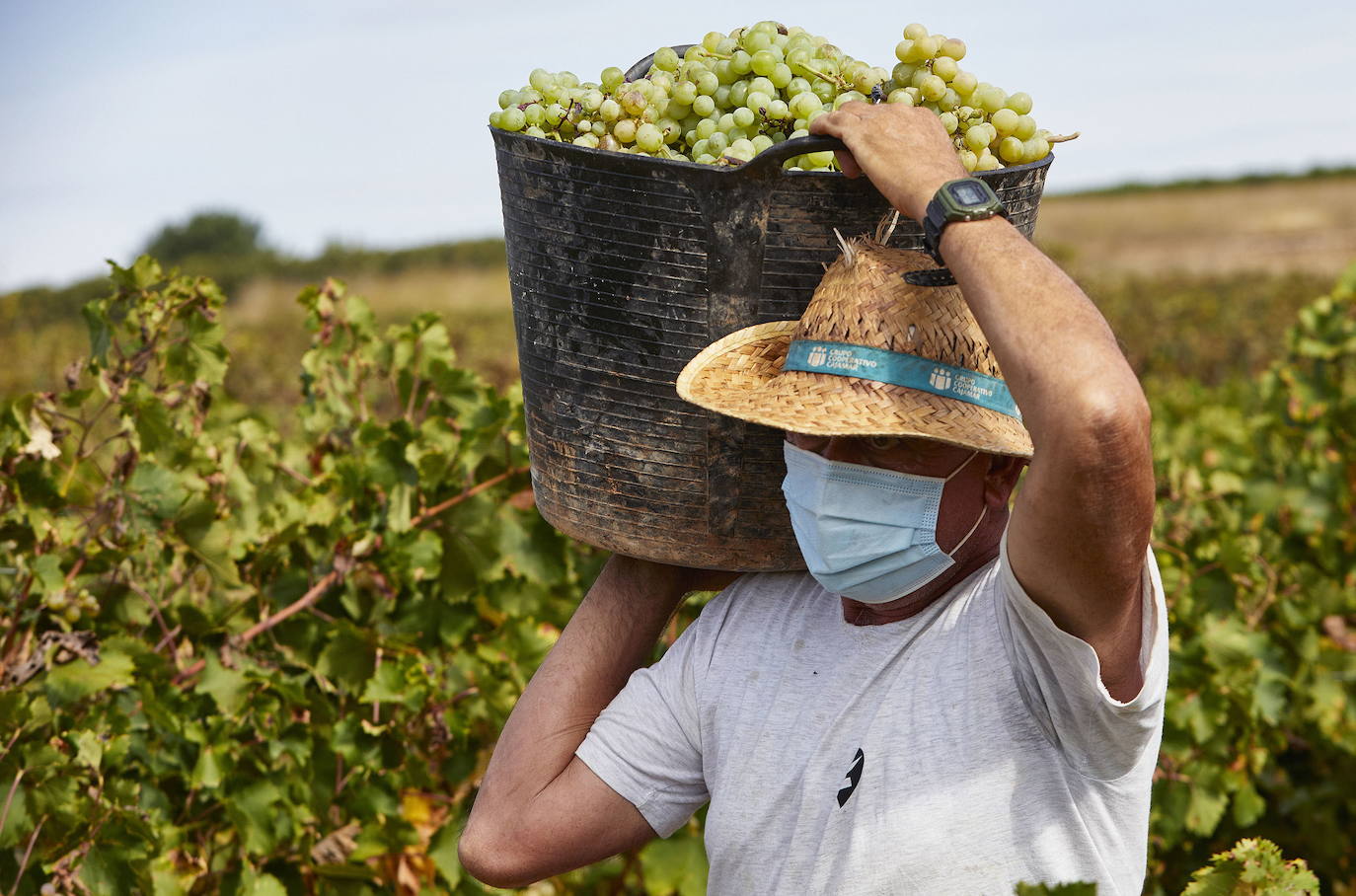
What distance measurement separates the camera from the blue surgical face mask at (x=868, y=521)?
1862 mm

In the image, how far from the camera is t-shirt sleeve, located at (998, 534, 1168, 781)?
1.69 m

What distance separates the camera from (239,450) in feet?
12.0

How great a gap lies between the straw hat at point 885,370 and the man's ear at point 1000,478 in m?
0.09

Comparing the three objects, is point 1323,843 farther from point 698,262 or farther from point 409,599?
point 698,262

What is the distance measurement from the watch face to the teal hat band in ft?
0.72

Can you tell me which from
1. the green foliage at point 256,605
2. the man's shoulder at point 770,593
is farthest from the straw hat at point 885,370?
the green foliage at point 256,605

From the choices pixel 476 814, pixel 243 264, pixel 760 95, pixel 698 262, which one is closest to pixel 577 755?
pixel 476 814

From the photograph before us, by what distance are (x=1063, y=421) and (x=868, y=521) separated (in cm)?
38

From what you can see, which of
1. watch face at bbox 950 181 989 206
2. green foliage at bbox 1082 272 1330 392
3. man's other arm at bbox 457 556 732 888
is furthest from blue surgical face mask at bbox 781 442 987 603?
green foliage at bbox 1082 272 1330 392

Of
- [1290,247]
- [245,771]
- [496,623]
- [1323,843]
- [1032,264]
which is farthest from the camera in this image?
[1290,247]

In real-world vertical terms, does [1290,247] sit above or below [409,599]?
below

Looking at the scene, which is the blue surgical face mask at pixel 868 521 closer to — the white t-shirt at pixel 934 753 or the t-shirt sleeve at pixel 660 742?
the white t-shirt at pixel 934 753

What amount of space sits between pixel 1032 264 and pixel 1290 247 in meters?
33.8

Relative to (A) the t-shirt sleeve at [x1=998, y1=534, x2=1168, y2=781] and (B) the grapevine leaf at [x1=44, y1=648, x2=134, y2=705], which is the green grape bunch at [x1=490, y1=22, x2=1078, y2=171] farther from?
(B) the grapevine leaf at [x1=44, y1=648, x2=134, y2=705]
